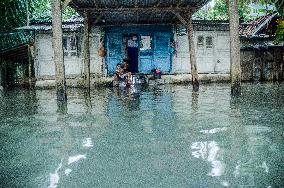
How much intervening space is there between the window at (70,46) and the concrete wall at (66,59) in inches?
6.7

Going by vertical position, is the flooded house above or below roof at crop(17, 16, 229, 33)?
below

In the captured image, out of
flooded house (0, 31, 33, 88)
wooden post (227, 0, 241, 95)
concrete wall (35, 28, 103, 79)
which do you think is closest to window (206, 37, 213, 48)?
concrete wall (35, 28, 103, 79)

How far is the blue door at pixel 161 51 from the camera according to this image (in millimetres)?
18891

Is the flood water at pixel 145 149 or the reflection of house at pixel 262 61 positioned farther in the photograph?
the reflection of house at pixel 262 61

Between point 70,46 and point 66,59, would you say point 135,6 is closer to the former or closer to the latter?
point 70,46

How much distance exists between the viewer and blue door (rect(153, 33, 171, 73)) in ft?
62.0

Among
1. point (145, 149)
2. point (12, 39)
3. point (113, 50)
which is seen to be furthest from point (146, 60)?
point (145, 149)

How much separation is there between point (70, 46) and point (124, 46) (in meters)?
3.16

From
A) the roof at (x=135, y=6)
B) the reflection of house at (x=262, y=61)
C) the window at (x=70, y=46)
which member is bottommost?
the reflection of house at (x=262, y=61)

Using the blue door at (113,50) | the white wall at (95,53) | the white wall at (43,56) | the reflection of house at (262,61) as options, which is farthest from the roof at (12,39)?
the reflection of house at (262,61)

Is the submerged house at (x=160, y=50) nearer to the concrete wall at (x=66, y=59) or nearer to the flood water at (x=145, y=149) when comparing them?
the concrete wall at (x=66, y=59)

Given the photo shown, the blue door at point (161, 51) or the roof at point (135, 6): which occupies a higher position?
the roof at point (135, 6)

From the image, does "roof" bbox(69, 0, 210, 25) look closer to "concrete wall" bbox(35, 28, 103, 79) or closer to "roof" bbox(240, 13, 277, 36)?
"concrete wall" bbox(35, 28, 103, 79)

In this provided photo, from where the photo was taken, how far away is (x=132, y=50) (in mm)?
20297
